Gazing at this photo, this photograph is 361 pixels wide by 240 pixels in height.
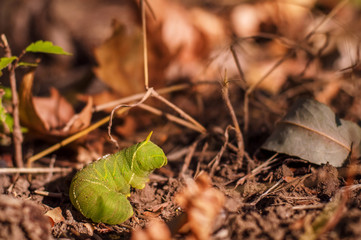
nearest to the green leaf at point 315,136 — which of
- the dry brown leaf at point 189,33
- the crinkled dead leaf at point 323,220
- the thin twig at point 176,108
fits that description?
the crinkled dead leaf at point 323,220

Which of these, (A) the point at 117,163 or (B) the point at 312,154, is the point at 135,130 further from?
(B) the point at 312,154

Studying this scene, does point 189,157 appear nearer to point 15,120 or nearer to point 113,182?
point 113,182

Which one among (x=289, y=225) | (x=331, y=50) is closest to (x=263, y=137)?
(x=289, y=225)

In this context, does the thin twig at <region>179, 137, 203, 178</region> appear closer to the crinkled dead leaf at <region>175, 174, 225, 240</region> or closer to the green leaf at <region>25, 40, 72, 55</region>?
the crinkled dead leaf at <region>175, 174, 225, 240</region>

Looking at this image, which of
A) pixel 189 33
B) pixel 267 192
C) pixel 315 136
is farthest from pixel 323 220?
pixel 189 33

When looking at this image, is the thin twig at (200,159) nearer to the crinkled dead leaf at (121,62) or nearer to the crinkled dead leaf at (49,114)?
the crinkled dead leaf at (49,114)
